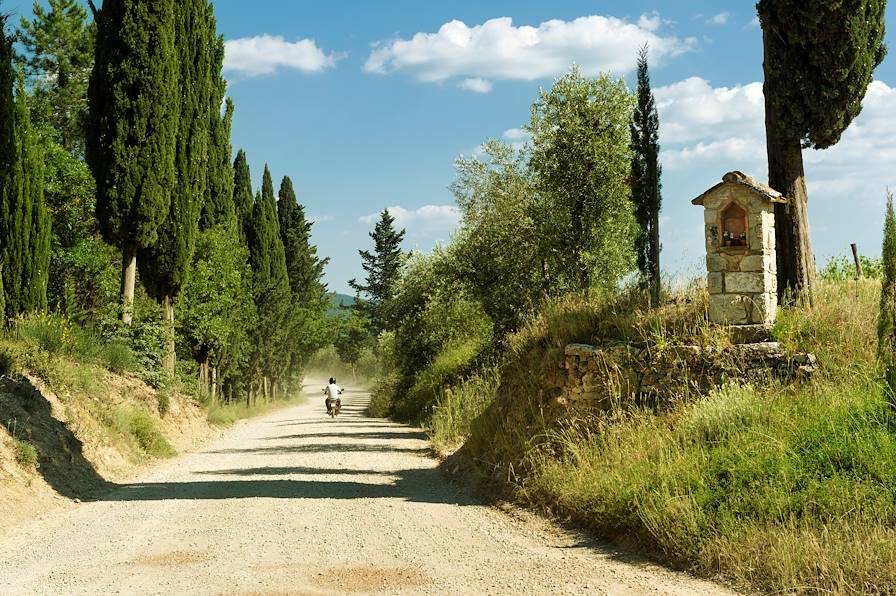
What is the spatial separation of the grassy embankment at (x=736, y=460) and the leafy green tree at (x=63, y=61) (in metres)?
28.4

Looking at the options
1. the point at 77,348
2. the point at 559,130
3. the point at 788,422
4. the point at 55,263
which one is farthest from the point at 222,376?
the point at 788,422

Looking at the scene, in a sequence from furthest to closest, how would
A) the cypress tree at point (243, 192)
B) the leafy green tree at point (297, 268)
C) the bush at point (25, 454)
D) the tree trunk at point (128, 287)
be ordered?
1. the leafy green tree at point (297, 268)
2. the cypress tree at point (243, 192)
3. the tree trunk at point (128, 287)
4. the bush at point (25, 454)

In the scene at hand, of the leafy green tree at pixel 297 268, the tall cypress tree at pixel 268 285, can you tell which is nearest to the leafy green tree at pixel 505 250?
the tall cypress tree at pixel 268 285

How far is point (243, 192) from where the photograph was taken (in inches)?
1672

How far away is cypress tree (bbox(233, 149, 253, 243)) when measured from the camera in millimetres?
42094

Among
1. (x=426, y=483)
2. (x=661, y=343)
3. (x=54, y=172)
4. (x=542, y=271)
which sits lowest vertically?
(x=426, y=483)

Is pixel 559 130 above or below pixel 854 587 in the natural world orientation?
above

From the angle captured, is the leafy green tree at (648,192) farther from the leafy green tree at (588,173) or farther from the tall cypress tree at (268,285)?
the tall cypress tree at (268,285)

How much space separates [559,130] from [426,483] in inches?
391

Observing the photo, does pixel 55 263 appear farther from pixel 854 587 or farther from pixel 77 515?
pixel 854 587

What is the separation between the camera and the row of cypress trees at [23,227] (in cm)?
1995

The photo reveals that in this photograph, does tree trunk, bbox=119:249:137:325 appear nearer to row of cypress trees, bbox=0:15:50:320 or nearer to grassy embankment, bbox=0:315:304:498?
grassy embankment, bbox=0:315:304:498

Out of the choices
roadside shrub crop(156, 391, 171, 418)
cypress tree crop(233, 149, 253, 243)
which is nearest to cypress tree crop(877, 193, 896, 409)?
roadside shrub crop(156, 391, 171, 418)

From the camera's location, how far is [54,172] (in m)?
24.8
